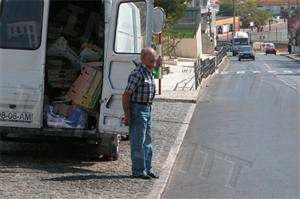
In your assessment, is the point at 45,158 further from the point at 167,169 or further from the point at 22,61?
the point at 167,169

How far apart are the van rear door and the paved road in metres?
2.26

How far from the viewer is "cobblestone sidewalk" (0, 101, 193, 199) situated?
8.48 meters

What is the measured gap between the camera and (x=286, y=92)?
2544cm

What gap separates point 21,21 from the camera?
1031cm

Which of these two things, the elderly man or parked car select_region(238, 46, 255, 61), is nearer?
the elderly man

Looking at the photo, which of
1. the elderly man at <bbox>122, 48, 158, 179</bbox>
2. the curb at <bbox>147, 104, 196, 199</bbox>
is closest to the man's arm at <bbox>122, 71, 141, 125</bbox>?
the elderly man at <bbox>122, 48, 158, 179</bbox>

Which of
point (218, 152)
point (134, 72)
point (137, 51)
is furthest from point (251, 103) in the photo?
point (134, 72)

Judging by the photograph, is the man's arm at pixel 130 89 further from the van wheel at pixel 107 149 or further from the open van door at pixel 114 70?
the van wheel at pixel 107 149

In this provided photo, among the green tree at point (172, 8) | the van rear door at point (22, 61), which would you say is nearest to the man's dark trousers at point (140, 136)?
the van rear door at point (22, 61)

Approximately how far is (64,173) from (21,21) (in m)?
2.29

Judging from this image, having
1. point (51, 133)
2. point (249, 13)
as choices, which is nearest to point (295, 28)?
point (249, 13)

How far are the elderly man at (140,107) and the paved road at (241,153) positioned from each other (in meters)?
0.53

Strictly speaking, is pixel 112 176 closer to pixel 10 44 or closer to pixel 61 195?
pixel 61 195

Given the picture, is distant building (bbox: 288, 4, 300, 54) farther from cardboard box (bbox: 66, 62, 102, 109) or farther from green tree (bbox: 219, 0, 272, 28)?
cardboard box (bbox: 66, 62, 102, 109)
